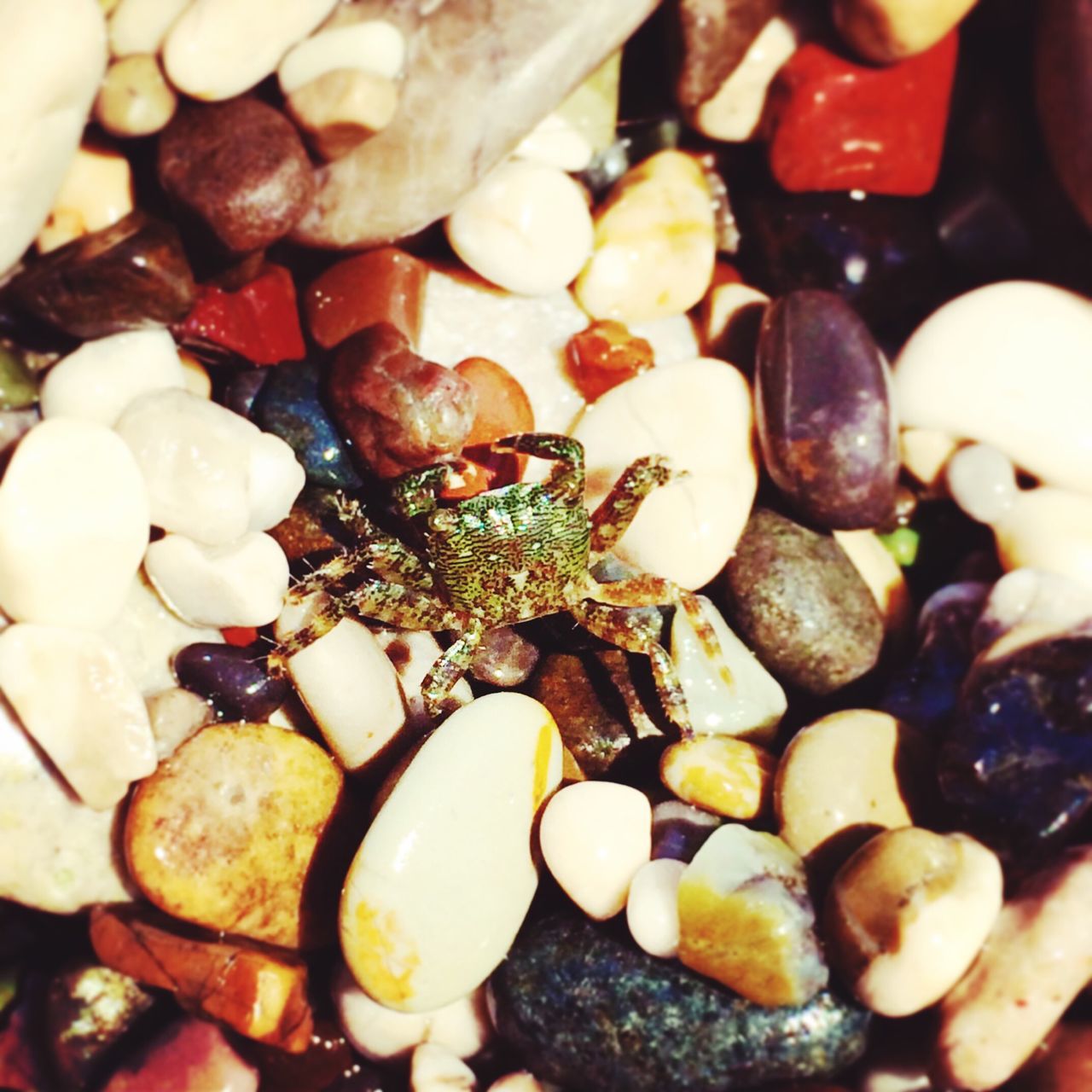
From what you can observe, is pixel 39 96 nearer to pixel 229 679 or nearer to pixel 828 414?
pixel 229 679

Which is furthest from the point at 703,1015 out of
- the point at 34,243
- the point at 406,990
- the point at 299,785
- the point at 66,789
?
the point at 34,243

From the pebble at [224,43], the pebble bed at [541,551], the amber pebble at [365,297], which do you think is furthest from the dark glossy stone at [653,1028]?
the pebble at [224,43]

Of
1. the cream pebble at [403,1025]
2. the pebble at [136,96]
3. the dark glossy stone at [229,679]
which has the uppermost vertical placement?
the pebble at [136,96]

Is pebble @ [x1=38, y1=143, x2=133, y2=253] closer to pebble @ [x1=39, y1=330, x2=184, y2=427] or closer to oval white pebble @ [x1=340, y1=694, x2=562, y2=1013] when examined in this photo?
pebble @ [x1=39, y1=330, x2=184, y2=427]

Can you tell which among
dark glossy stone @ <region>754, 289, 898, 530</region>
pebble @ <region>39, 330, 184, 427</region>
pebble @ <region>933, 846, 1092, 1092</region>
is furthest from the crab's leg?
pebble @ <region>933, 846, 1092, 1092</region>

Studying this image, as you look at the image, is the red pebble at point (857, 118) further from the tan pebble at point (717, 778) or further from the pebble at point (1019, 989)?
the pebble at point (1019, 989)

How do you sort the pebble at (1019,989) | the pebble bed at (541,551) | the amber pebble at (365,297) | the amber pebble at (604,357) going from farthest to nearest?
the amber pebble at (604,357)
the amber pebble at (365,297)
the pebble bed at (541,551)
the pebble at (1019,989)

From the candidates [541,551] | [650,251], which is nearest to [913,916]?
[541,551]
